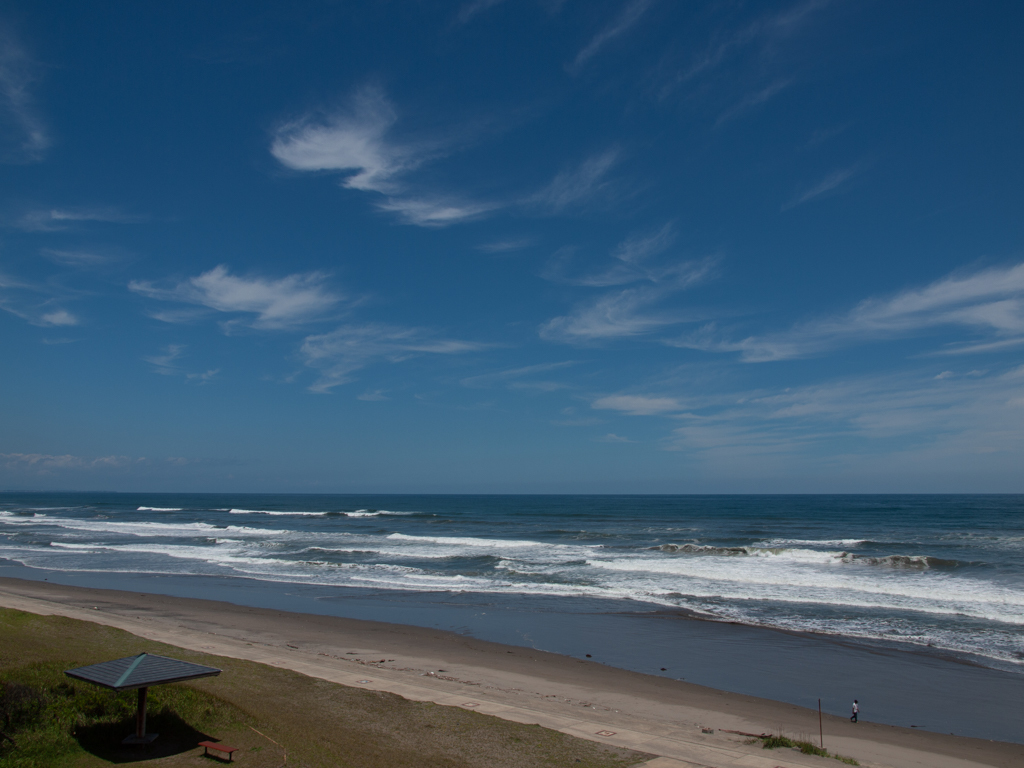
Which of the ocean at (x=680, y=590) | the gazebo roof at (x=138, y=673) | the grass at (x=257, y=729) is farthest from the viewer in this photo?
the ocean at (x=680, y=590)

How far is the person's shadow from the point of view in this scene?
8.30 meters

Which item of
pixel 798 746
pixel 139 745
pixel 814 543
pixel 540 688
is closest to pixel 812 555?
pixel 814 543

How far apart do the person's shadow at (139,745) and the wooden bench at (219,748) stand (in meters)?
0.19

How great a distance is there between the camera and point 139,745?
8.53 m

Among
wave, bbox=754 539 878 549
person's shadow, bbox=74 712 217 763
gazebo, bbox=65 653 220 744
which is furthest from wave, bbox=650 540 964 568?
gazebo, bbox=65 653 220 744

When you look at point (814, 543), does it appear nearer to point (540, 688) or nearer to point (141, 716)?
point (540, 688)

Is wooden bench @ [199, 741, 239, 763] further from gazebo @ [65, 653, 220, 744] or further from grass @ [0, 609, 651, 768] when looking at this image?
gazebo @ [65, 653, 220, 744]

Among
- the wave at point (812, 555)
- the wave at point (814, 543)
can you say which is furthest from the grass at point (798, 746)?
the wave at point (814, 543)

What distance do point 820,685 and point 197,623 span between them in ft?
60.2

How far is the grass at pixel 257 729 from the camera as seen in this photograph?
326 inches

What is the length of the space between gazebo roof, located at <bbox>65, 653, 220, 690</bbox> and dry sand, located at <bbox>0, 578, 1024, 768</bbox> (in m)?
5.27

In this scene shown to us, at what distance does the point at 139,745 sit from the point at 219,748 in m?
1.31

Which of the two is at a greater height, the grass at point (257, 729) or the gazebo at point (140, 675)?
the gazebo at point (140, 675)

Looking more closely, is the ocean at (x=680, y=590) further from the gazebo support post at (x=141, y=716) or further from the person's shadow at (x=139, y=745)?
the gazebo support post at (x=141, y=716)
